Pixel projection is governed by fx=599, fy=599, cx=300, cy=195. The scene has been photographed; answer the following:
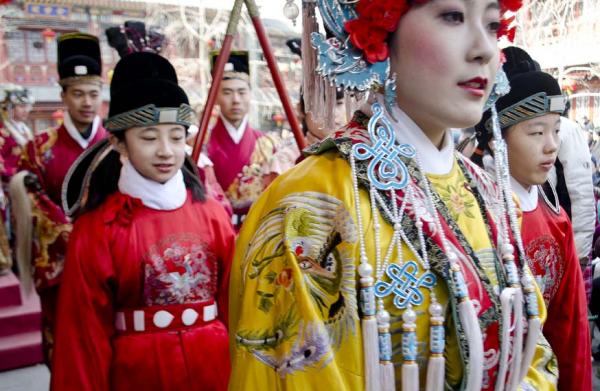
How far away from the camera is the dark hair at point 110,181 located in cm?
233

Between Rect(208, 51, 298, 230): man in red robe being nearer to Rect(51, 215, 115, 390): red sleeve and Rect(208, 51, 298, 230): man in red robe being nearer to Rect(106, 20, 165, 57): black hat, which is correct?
Rect(106, 20, 165, 57): black hat

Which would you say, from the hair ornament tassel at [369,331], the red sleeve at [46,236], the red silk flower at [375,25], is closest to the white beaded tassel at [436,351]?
the hair ornament tassel at [369,331]

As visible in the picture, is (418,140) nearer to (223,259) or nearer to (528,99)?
(528,99)

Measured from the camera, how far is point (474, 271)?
3.93 feet

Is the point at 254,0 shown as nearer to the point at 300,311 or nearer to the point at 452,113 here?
the point at 452,113

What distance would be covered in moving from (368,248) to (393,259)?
0.17ft

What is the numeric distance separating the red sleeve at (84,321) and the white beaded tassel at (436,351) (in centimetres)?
141

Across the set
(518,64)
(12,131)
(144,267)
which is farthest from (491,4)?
(12,131)

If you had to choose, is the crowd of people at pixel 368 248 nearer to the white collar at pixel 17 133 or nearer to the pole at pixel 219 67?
the pole at pixel 219 67

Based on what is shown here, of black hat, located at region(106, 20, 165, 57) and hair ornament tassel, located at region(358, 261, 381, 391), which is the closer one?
hair ornament tassel, located at region(358, 261, 381, 391)

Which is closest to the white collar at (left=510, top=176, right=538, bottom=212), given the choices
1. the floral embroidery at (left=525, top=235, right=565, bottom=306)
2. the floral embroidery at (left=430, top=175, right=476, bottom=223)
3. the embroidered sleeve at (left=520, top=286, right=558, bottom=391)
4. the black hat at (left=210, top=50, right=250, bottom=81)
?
the floral embroidery at (left=525, top=235, right=565, bottom=306)

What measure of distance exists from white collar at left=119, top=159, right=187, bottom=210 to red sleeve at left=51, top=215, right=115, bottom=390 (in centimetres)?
23

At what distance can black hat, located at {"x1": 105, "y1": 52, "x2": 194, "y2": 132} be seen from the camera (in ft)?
7.39

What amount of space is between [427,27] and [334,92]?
315mm
